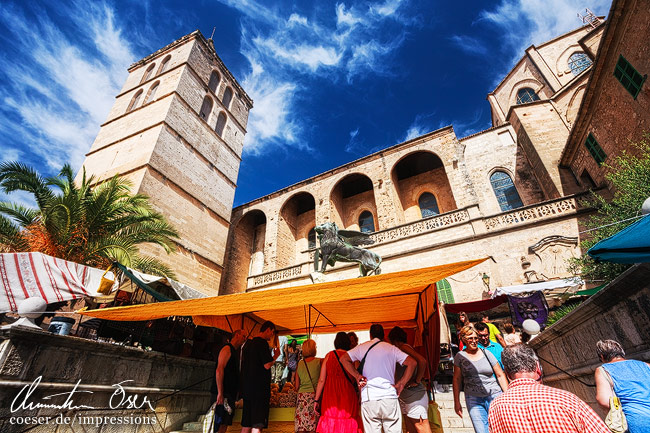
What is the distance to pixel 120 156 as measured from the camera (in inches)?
567

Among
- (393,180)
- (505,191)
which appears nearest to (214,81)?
(393,180)

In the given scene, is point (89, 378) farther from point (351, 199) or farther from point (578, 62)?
point (578, 62)

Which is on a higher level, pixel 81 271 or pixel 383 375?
pixel 81 271

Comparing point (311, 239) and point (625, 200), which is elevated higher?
point (311, 239)

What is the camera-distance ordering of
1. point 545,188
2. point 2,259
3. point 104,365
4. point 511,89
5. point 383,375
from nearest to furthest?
point 383,375, point 104,365, point 2,259, point 545,188, point 511,89

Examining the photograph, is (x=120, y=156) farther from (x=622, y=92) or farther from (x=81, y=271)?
(x=622, y=92)

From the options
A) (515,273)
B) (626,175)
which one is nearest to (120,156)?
(515,273)

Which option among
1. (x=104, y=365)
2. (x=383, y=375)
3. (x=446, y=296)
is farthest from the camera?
(x=446, y=296)

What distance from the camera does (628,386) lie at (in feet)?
6.25

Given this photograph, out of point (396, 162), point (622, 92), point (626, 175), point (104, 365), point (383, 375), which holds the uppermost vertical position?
point (396, 162)

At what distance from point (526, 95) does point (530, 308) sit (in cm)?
1701

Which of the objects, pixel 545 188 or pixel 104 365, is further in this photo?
pixel 545 188

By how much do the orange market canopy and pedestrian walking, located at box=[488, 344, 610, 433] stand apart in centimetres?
111

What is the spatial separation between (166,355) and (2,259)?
4.43 meters
